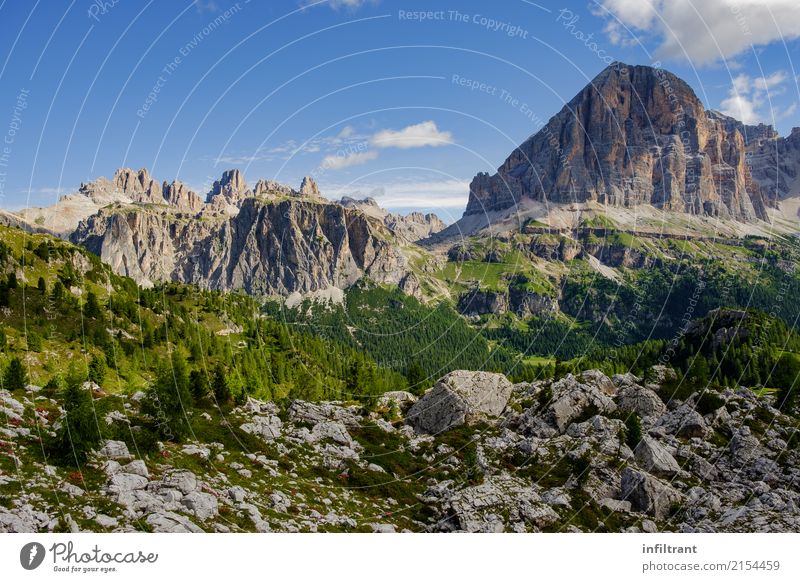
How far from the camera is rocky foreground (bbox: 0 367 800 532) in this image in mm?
30125

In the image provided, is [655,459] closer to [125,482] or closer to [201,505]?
[201,505]

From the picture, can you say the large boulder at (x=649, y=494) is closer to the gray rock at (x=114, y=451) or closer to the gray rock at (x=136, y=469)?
the gray rock at (x=136, y=469)

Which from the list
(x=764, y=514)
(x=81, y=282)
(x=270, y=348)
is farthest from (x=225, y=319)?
(x=764, y=514)

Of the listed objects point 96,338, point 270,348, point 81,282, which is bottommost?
point 270,348

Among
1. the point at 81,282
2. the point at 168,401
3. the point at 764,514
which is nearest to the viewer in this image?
the point at 764,514

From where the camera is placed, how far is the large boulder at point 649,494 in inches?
1806

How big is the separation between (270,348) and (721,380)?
391 feet

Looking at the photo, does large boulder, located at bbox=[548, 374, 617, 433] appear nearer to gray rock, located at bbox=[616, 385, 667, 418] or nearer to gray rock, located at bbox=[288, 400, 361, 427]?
gray rock, located at bbox=[616, 385, 667, 418]

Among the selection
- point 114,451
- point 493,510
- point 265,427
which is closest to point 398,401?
point 265,427

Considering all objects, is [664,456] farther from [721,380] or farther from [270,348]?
[270,348]

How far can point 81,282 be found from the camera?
136 metres

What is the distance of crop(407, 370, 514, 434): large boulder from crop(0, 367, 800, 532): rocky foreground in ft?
0.86

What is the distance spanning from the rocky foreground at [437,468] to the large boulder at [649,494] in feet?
0.35

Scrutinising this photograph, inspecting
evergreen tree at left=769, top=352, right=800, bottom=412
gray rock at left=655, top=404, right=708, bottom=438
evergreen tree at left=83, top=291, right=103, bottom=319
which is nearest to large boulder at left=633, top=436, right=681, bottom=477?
gray rock at left=655, top=404, right=708, bottom=438
